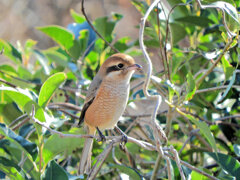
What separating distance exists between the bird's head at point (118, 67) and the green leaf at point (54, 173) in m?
0.79

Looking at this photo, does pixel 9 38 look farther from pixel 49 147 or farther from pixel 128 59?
pixel 49 147

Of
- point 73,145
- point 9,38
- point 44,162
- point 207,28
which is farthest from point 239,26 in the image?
point 9,38

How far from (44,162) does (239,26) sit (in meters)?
1.09

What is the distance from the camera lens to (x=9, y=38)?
705cm

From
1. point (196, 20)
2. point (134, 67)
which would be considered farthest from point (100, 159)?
point (196, 20)

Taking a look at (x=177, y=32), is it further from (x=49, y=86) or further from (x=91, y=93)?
(x=49, y=86)

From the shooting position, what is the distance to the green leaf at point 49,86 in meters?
1.68

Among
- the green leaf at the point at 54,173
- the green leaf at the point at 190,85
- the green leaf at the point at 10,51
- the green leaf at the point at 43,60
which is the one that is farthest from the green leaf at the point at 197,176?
the green leaf at the point at 10,51

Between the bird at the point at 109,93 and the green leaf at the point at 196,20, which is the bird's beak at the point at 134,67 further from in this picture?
the green leaf at the point at 196,20

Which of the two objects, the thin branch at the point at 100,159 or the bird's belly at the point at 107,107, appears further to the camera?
the bird's belly at the point at 107,107

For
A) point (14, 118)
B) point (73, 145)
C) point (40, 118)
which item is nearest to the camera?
point (40, 118)

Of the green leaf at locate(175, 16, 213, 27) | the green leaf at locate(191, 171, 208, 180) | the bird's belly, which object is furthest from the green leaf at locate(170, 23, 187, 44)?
the green leaf at locate(191, 171, 208, 180)

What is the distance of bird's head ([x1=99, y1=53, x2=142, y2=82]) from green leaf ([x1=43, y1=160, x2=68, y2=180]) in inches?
30.9

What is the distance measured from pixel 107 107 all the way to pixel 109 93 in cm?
9
